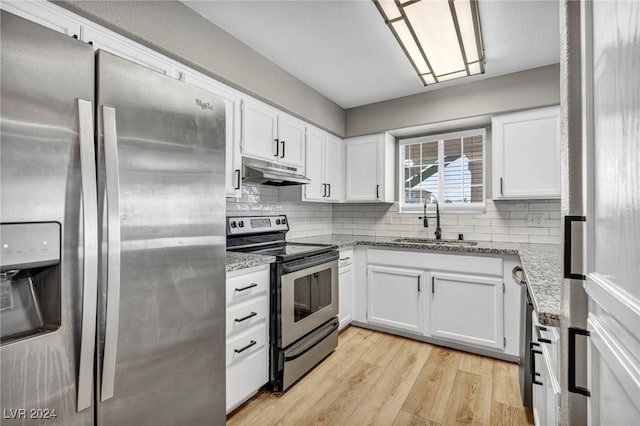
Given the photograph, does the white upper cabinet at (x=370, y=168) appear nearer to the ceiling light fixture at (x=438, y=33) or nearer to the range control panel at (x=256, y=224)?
the range control panel at (x=256, y=224)

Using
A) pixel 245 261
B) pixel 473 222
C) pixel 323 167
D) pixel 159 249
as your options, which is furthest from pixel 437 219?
pixel 159 249

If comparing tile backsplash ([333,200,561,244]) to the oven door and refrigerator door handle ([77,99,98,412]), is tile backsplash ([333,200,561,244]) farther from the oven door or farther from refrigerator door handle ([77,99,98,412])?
refrigerator door handle ([77,99,98,412])

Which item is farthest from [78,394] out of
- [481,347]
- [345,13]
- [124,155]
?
[481,347]

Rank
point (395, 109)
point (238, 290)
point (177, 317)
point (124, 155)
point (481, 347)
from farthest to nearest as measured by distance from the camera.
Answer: point (395, 109), point (481, 347), point (238, 290), point (177, 317), point (124, 155)

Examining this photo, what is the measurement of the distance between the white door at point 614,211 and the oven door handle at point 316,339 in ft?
5.83

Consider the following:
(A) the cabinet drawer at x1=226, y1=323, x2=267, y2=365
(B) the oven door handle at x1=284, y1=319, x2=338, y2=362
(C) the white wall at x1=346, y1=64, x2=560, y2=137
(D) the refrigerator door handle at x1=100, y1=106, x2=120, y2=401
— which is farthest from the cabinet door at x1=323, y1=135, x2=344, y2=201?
(D) the refrigerator door handle at x1=100, y1=106, x2=120, y2=401

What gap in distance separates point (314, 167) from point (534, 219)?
7.09 ft

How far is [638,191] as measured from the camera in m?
0.42

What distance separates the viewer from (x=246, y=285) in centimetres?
188

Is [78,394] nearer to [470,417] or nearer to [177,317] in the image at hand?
[177,317]

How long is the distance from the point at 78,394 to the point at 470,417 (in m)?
2.00

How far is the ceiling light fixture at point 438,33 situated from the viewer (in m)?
1.61

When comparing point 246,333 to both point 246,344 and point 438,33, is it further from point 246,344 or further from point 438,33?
point 438,33

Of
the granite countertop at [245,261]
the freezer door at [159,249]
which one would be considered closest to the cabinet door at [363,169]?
the granite countertop at [245,261]
